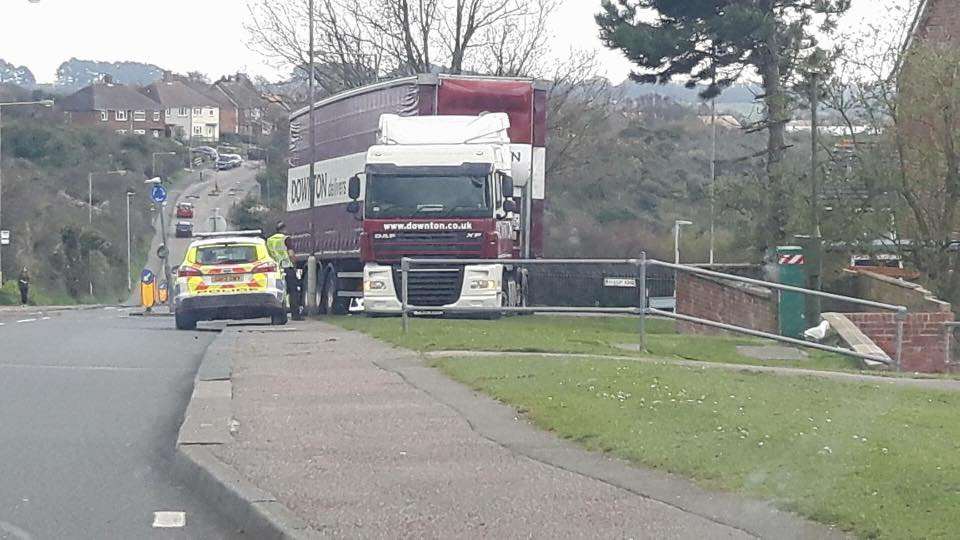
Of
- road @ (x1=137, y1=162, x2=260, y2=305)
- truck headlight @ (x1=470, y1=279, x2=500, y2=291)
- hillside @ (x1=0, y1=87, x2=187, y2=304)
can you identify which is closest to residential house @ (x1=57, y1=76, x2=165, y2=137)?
hillside @ (x1=0, y1=87, x2=187, y2=304)

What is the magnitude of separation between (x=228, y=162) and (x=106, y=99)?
16946 millimetres

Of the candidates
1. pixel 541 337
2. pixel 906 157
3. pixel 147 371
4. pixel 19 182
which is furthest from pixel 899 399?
pixel 19 182

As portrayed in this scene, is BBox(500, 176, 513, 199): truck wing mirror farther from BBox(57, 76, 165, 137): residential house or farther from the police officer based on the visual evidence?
BBox(57, 76, 165, 137): residential house

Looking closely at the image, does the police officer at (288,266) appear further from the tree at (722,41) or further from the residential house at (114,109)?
the residential house at (114,109)

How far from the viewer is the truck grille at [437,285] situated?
21984 mm

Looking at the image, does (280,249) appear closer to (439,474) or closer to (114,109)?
(439,474)

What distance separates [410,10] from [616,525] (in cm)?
4102

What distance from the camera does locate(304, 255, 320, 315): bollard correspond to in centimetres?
2920

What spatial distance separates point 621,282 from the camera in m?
21.4

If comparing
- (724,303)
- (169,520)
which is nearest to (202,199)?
(724,303)

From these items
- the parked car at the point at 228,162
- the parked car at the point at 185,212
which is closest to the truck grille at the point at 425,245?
the parked car at the point at 185,212

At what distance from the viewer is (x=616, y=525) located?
7.38 m

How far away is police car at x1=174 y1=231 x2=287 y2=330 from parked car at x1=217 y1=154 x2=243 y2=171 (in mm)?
78601

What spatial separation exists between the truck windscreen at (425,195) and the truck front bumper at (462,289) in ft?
2.96
